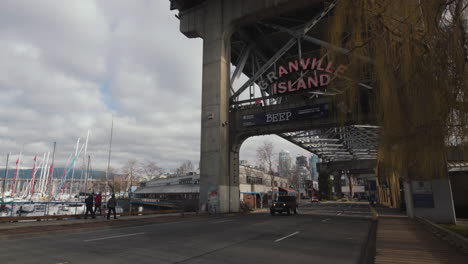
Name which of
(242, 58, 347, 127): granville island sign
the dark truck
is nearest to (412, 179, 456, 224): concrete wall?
(242, 58, 347, 127): granville island sign

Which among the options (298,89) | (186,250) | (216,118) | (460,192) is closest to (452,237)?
(186,250)

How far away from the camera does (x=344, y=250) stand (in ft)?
31.7

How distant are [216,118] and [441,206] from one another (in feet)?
64.5

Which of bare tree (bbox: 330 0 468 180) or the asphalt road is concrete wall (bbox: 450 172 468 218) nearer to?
the asphalt road

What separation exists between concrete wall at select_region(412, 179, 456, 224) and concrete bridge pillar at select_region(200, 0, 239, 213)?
16.5 m

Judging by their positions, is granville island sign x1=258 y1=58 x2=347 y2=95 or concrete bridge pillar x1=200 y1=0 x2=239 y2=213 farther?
concrete bridge pillar x1=200 y1=0 x2=239 y2=213

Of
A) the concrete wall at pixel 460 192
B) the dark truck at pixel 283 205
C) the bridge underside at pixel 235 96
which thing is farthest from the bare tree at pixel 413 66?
the concrete wall at pixel 460 192

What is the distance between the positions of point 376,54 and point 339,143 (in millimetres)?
52108

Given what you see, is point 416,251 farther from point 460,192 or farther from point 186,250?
point 460,192

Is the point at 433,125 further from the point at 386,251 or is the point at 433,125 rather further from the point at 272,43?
the point at 272,43

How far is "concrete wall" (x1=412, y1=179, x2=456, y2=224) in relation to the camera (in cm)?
1841

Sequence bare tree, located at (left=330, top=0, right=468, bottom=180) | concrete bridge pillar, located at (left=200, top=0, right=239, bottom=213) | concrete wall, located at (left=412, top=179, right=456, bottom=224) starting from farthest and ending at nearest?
concrete bridge pillar, located at (left=200, top=0, right=239, bottom=213) < concrete wall, located at (left=412, top=179, right=456, bottom=224) < bare tree, located at (left=330, top=0, right=468, bottom=180)

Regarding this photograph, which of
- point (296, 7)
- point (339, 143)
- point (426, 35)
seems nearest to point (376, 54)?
point (426, 35)

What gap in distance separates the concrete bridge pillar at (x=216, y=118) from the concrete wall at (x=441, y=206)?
16.5 metres
